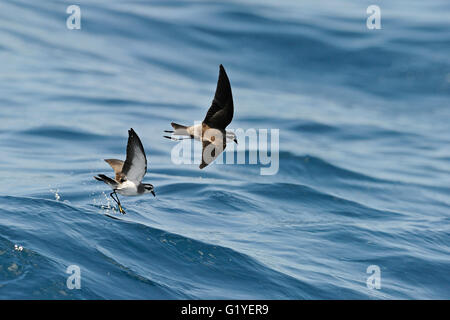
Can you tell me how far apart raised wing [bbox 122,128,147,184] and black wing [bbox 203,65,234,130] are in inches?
53.7

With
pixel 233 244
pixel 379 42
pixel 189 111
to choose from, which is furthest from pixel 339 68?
pixel 233 244

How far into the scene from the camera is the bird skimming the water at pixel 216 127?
934 cm

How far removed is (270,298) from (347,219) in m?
5.96

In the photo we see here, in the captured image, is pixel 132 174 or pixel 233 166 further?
pixel 233 166

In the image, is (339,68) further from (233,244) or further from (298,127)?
(233,244)

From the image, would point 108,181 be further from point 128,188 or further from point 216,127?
point 216,127

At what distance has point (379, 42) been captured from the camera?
29.2 meters

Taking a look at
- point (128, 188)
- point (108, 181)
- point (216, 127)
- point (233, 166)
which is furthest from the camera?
point (233, 166)

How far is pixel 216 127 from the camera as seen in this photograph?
986 cm

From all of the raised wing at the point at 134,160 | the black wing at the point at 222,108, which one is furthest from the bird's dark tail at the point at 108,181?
the black wing at the point at 222,108

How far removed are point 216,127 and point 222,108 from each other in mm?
293

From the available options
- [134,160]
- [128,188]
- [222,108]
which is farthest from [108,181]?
[222,108]

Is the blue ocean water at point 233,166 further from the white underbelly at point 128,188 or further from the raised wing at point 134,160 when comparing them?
the raised wing at point 134,160

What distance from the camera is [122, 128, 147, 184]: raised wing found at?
28.4ft
